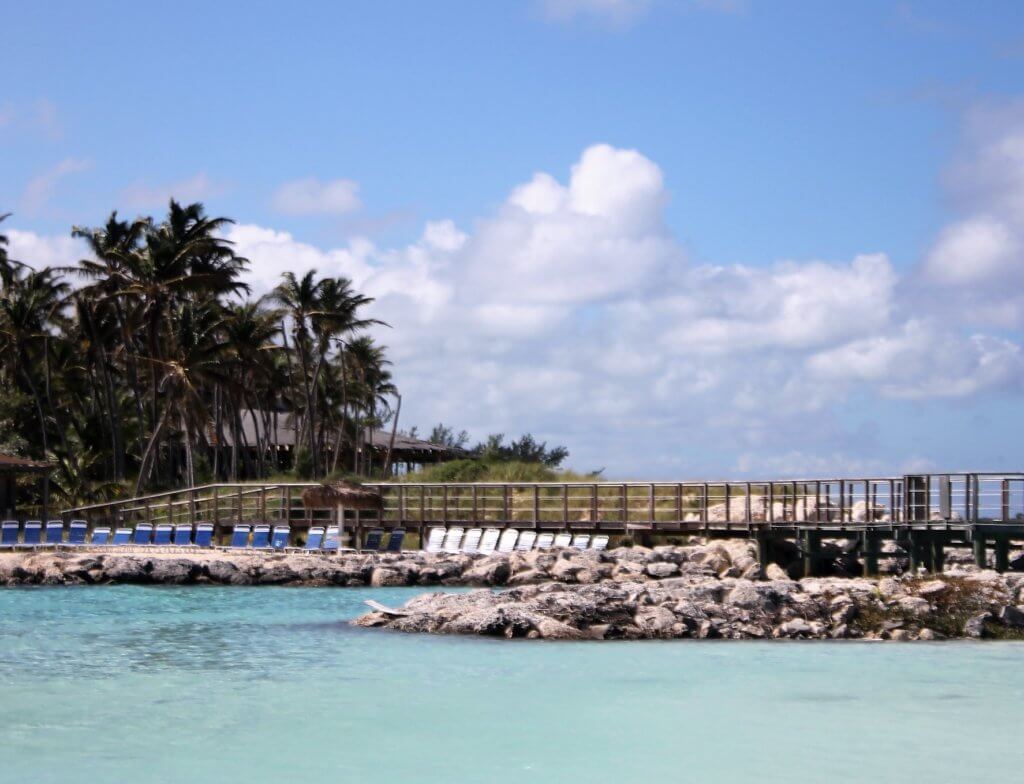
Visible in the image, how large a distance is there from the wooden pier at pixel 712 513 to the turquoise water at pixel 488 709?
20.4 feet

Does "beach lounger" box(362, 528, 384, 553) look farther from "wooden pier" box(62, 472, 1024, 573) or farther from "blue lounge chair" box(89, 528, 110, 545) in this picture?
"blue lounge chair" box(89, 528, 110, 545)

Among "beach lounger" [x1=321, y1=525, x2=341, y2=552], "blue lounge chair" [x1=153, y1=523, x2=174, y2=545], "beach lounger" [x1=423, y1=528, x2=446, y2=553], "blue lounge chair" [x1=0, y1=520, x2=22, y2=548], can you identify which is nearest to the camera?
"beach lounger" [x1=321, y1=525, x2=341, y2=552]

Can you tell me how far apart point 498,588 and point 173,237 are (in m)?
26.7

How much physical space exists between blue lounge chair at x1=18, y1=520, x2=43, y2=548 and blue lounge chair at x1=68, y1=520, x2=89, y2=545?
71 cm

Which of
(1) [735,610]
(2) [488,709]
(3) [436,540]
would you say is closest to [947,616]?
(1) [735,610]

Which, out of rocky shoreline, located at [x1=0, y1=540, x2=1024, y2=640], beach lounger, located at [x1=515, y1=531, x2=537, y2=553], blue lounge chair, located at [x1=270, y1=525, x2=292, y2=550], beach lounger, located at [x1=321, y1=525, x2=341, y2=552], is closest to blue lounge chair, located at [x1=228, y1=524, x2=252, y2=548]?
blue lounge chair, located at [x1=270, y1=525, x2=292, y2=550]

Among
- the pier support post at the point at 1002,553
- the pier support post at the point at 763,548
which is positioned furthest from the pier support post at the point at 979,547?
the pier support post at the point at 763,548

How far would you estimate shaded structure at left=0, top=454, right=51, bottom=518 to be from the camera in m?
36.2

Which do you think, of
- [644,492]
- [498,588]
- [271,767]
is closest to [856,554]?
[498,588]

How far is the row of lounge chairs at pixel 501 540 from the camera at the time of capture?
29.0m

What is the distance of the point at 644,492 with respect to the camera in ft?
111

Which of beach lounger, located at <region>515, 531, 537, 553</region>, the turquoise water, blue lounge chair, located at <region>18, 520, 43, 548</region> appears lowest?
the turquoise water

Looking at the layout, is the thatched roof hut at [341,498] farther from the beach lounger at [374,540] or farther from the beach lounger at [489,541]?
the beach lounger at [489,541]

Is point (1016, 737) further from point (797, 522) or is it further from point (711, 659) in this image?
point (797, 522)
